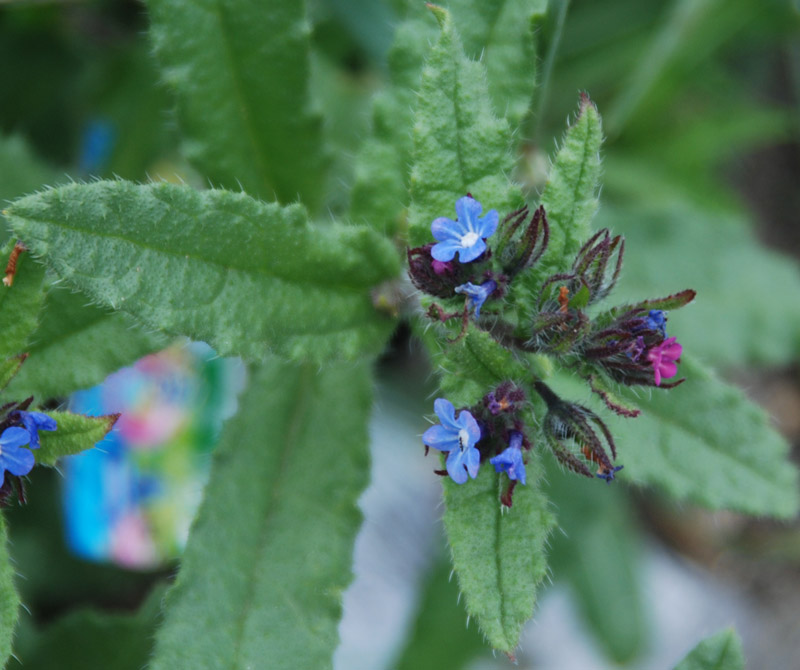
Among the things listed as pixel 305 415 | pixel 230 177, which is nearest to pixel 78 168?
Result: pixel 230 177

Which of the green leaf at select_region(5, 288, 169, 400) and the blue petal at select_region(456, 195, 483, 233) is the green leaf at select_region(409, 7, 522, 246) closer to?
the blue petal at select_region(456, 195, 483, 233)

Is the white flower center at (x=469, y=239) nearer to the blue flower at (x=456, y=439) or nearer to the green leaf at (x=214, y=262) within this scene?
the blue flower at (x=456, y=439)

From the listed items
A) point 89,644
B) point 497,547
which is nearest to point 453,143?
point 497,547

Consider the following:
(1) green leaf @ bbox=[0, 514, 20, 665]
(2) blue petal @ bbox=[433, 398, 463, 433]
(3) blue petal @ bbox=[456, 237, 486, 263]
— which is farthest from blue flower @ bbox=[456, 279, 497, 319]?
(1) green leaf @ bbox=[0, 514, 20, 665]

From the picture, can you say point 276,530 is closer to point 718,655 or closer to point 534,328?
point 534,328

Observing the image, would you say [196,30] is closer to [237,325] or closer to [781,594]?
[237,325]
